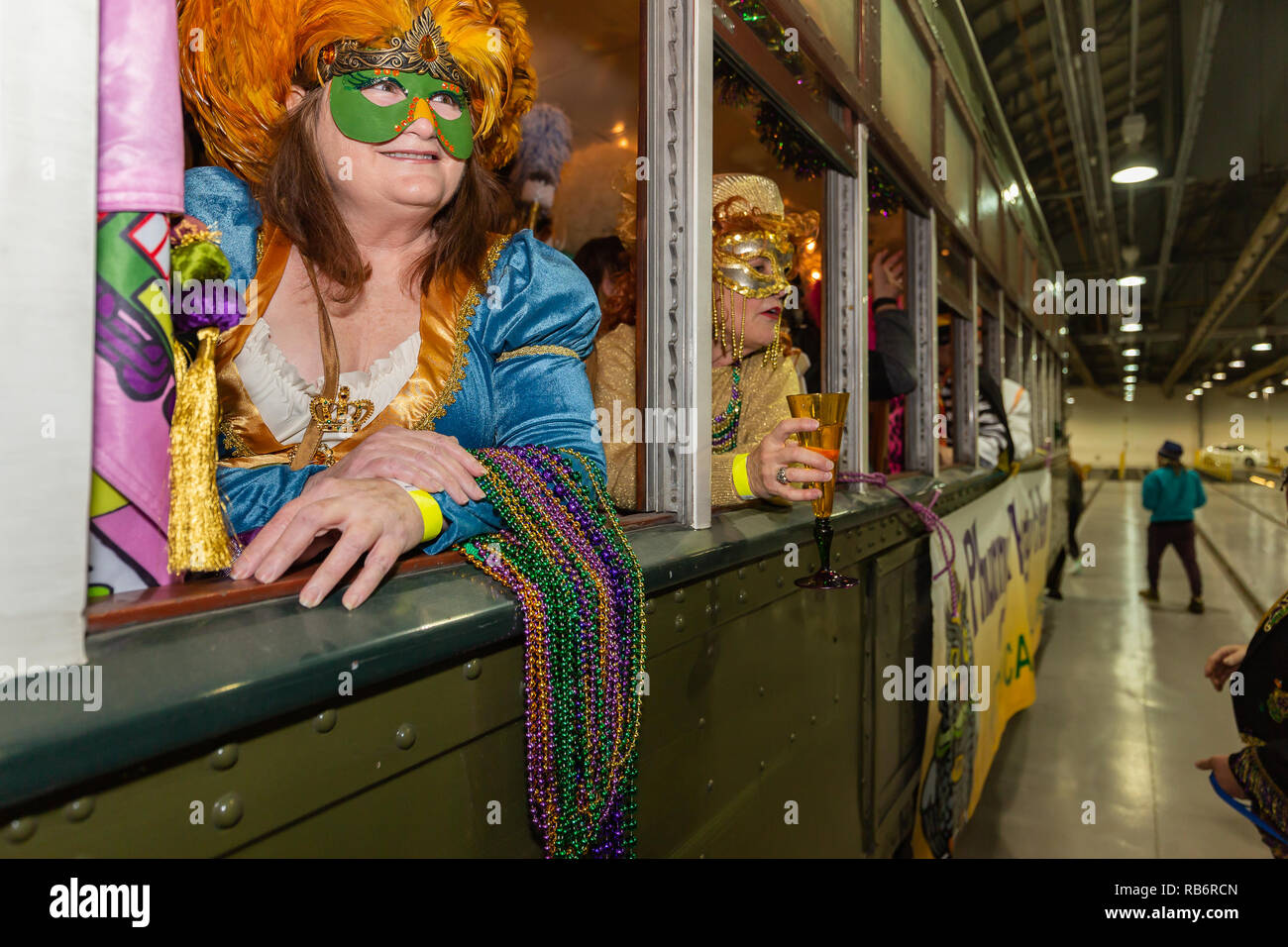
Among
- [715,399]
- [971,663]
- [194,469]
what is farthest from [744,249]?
[971,663]

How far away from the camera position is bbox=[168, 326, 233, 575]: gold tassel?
67cm

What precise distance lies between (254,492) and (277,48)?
2.04 ft

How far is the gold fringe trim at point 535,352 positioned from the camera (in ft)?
3.74

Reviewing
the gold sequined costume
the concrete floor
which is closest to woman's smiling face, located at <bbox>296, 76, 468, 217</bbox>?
the gold sequined costume

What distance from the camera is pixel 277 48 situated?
106 centimetres

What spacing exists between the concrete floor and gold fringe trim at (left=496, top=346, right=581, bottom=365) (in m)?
3.24

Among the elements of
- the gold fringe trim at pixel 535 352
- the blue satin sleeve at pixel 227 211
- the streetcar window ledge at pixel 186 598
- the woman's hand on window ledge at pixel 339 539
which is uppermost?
the blue satin sleeve at pixel 227 211

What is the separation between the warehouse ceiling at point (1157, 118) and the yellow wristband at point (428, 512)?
452 centimetres

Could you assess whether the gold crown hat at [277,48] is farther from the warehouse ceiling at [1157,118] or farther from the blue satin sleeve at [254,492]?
the warehouse ceiling at [1157,118]

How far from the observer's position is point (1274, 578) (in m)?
9.38

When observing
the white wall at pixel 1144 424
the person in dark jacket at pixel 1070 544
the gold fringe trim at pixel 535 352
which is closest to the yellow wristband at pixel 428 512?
the gold fringe trim at pixel 535 352
